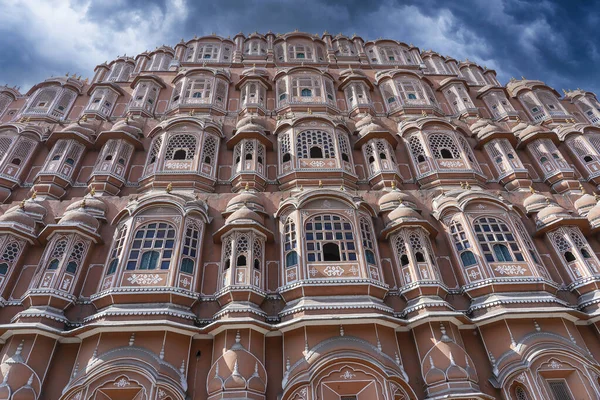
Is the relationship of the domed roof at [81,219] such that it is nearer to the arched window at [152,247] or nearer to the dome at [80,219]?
the dome at [80,219]

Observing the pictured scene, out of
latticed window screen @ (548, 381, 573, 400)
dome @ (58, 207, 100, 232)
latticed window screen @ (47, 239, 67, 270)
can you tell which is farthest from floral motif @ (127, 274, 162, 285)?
latticed window screen @ (548, 381, 573, 400)

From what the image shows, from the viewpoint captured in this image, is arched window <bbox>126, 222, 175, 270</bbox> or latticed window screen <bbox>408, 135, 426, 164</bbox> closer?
arched window <bbox>126, 222, 175, 270</bbox>

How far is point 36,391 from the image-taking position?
38.5 feet

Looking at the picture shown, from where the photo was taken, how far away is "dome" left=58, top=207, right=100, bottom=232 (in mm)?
15004

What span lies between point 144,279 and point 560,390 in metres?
13.3

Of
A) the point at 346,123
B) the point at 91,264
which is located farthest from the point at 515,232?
the point at 91,264

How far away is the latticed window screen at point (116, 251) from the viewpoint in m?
14.4

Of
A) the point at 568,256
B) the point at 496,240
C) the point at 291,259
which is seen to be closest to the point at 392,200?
the point at 496,240

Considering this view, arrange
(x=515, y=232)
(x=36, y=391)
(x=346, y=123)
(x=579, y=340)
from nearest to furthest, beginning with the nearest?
(x=36, y=391) < (x=579, y=340) < (x=515, y=232) < (x=346, y=123)

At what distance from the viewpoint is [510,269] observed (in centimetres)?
1470

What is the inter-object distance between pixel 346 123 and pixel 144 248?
1282cm

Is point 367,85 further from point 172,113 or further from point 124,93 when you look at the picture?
point 124,93

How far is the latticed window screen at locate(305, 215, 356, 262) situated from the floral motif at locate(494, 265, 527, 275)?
16.9 feet

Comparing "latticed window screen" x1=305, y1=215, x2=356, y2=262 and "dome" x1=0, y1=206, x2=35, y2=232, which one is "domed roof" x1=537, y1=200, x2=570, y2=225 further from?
"dome" x1=0, y1=206, x2=35, y2=232
